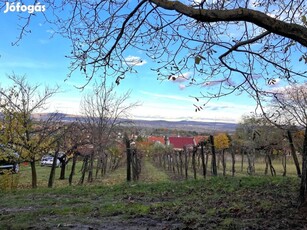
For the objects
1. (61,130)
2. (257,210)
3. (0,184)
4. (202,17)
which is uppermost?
(202,17)

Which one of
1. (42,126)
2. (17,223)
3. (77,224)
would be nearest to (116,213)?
(77,224)

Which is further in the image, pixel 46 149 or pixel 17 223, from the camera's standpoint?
pixel 46 149

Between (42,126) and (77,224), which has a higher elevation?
(42,126)

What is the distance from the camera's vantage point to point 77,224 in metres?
4.74

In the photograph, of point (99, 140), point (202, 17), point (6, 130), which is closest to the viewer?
point (202, 17)

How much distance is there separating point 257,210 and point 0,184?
9.78 metres

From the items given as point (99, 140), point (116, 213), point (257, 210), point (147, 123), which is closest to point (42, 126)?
point (99, 140)

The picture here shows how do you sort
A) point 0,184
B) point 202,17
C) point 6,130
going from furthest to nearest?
point 6,130, point 0,184, point 202,17

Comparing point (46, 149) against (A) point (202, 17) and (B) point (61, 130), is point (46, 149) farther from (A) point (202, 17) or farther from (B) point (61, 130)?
(A) point (202, 17)

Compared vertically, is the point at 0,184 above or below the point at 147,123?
below

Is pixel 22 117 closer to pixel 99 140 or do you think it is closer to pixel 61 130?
pixel 61 130

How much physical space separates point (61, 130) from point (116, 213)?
37.2 ft

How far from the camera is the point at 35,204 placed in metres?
6.92

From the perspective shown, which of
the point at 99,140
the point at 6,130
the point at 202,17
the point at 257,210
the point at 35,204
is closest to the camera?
the point at 202,17
